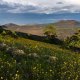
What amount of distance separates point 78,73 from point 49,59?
4350mm

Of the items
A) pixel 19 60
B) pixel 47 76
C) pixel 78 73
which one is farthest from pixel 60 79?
pixel 19 60

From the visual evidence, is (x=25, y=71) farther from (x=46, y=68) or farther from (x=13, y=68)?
(x=46, y=68)

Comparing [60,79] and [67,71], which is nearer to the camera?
[60,79]

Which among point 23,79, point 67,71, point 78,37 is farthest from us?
point 78,37

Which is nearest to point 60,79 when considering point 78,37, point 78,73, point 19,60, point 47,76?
point 47,76

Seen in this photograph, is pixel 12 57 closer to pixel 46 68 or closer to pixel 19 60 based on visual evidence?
pixel 19 60

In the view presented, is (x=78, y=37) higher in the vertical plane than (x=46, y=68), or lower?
lower

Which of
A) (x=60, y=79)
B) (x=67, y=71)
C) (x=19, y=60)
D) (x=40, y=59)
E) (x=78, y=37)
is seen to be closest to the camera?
(x=60, y=79)

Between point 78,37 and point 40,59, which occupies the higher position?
point 40,59

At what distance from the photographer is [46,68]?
21.6 metres

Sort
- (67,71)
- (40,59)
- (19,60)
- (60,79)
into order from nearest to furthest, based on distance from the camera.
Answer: (60,79) → (67,71) → (19,60) → (40,59)

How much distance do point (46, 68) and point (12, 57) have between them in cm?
303

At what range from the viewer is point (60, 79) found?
19156 millimetres

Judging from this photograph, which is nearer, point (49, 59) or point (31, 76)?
point (31, 76)
